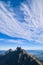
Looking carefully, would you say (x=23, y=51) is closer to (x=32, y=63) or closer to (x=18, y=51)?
(x=18, y=51)

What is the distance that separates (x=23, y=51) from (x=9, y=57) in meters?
11.2

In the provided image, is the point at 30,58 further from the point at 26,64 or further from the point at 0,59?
the point at 0,59

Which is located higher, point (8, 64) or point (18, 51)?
point (18, 51)

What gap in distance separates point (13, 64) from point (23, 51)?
1167 cm

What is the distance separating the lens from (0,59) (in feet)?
356

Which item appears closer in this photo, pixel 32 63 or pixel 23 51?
pixel 32 63

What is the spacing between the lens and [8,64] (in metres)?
98.2

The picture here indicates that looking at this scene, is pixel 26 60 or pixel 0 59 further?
pixel 0 59

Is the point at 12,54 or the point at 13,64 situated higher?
the point at 12,54

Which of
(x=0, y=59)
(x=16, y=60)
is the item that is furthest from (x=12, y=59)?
(x=0, y=59)

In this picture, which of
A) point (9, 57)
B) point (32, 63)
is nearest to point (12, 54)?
point (9, 57)

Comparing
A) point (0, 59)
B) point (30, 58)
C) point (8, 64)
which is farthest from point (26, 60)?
point (0, 59)

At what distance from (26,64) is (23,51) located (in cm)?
1086

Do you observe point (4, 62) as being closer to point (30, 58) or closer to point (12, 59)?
point (12, 59)
